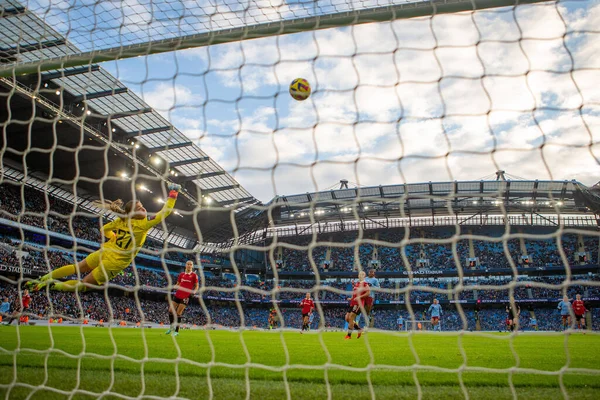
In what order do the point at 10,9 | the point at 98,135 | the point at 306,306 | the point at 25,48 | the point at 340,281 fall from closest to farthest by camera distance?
the point at 10,9
the point at 25,48
the point at 306,306
the point at 98,135
the point at 340,281

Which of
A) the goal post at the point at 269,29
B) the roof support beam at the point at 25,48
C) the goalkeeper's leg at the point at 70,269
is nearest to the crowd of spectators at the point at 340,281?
the roof support beam at the point at 25,48

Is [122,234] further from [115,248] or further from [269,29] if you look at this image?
[269,29]

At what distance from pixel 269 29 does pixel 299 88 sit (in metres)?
A: 1.05

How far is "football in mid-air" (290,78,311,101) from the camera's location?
423cm

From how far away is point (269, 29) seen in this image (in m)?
3.28

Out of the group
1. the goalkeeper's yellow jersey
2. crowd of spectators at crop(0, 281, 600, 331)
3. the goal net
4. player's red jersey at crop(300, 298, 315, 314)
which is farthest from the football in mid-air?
crowd of spectators at crop(0, 281, 600, 331)

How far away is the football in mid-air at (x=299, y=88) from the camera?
13.9 ft

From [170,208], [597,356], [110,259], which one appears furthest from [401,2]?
[597,356]

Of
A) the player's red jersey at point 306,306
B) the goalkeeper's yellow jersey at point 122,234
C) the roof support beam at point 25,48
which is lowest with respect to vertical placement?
the player's red jersey at point 306,306

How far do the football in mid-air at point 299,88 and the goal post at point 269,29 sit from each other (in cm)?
94

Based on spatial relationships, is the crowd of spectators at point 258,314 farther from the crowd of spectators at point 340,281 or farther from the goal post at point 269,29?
the goal post at point 269,29

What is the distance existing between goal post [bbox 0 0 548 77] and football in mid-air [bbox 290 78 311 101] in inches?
37.0

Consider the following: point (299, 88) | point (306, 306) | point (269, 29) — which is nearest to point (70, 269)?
point (299, 88)

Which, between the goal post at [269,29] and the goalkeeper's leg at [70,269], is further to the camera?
the goalkeeper's leg at [70,269]
